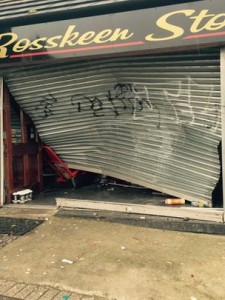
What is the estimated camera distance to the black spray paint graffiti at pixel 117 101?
6777 mm

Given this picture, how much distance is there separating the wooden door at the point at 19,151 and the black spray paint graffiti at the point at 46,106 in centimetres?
84

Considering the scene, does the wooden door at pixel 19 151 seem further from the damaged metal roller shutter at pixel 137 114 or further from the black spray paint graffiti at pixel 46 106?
the black spray paint graffiti at pixel 46 106

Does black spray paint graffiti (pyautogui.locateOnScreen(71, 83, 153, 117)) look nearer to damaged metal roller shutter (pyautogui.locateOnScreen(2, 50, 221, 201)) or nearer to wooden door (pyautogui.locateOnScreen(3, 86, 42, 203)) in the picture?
damaged metal roller shutter (pyautogui.locateOnScreen(2, 50, 221, 201))

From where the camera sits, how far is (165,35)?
19.6 feet

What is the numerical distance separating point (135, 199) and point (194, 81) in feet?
10.0

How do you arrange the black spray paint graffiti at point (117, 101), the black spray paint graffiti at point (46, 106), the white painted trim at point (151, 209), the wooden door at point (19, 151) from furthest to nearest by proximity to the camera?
the wooden door at point (19, 151)
the black spray paint graffiti at point (46, 106)
the black spray paint graffiti at point (117, 101)
the white painted trim at point (151, 209)

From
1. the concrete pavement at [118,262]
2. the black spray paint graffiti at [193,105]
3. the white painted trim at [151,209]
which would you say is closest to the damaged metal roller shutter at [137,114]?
the black spray paint graffiti at [193,105]

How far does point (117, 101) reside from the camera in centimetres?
704

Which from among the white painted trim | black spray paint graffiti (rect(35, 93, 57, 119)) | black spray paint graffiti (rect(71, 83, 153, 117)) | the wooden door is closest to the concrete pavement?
the white painted trim

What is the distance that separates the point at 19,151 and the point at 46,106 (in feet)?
4.99

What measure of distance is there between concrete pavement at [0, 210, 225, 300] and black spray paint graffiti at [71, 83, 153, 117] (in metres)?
2.59

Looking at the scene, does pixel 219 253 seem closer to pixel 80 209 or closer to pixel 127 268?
pixel 127 268

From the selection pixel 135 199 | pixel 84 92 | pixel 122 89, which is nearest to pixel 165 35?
pixel 122 89

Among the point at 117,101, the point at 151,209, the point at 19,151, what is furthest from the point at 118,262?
the point at 19,151
